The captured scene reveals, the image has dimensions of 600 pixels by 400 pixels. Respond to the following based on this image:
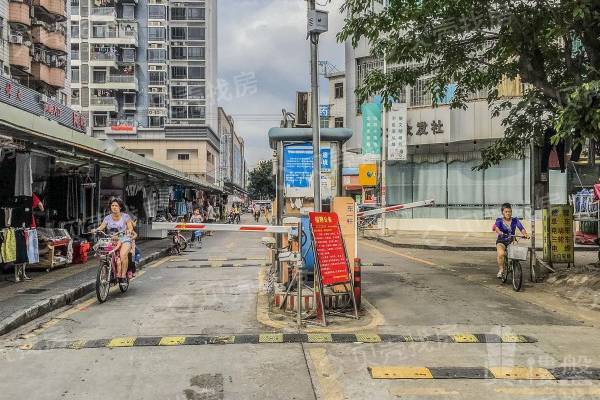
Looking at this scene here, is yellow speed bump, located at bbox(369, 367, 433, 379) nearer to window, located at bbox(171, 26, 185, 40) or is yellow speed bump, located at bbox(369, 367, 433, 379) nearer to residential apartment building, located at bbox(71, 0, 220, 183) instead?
residential apartment building, located at bbox(71, 0, 220, 183)

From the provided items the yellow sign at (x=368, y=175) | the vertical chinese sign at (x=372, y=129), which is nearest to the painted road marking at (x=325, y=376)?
the vertical chinese sign at (x=372, y=129)

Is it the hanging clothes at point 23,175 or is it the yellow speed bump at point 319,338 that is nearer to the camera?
the yellow speed bump at point 319,338

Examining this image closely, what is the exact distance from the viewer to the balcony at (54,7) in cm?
3247

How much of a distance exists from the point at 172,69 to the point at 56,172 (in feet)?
156

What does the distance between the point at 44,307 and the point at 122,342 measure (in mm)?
2495

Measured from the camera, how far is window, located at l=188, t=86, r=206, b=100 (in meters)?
60.4

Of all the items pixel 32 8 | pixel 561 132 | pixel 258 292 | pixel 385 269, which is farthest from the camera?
pixel 32 8

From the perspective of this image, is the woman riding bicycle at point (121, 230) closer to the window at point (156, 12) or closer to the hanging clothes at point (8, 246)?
the hanging clothes at point (8, 246)

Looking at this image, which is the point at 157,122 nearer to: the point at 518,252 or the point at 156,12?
the point at 156,12

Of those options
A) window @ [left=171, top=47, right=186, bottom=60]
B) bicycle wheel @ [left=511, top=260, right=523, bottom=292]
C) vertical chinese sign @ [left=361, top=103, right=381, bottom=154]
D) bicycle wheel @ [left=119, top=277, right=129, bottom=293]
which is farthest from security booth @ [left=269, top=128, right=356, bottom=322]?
window @ [left=171, top=47, right=186, bottom=60]

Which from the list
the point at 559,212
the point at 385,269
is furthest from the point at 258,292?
the point at 559,212

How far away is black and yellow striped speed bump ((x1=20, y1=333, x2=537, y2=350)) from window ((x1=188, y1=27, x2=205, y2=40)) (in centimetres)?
5764

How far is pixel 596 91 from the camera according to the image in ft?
24.4

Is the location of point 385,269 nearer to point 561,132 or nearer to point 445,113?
point 561,132
